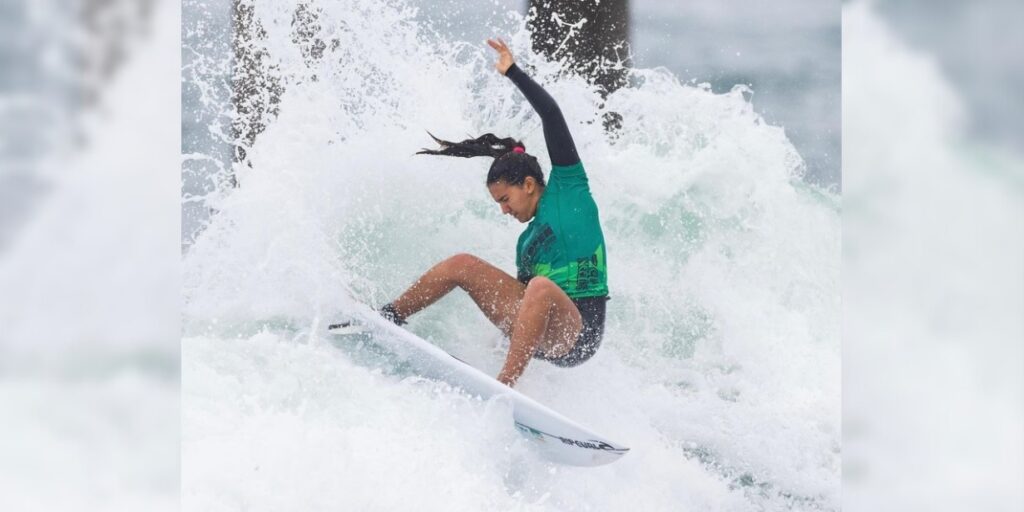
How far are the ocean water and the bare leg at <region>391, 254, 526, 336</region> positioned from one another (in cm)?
5

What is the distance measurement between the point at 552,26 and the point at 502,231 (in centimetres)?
54

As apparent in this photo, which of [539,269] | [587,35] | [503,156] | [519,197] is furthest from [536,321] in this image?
[587,35]

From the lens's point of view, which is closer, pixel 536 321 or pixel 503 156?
pixel 536 321

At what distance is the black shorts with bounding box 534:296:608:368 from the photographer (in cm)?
226

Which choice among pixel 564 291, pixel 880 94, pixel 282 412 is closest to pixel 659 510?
pixel 564 291

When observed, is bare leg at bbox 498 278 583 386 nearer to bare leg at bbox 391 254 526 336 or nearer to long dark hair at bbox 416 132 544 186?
bare leg at bbox 391 254 526 336

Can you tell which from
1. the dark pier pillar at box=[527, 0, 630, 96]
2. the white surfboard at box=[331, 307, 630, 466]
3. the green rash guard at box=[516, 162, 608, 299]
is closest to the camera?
the white surfboard at box=[331, 307, 630, 466]

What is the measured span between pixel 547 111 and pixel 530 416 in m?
0.65

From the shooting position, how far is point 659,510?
7.58 feet

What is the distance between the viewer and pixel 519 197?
228 cm

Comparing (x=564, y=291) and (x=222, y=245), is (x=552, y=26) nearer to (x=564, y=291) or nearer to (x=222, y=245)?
(x=564, y=291)

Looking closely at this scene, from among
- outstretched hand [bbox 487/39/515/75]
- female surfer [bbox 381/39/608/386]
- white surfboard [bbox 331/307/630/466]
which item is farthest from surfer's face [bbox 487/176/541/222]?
white surfboard [bbox 331/307/630/466]

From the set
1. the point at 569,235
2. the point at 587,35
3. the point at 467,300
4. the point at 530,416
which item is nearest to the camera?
the point at 530,416

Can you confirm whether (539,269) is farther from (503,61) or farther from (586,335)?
(503,61)
